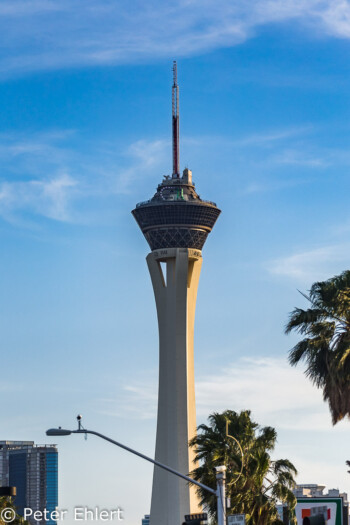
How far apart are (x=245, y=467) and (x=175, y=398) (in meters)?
112

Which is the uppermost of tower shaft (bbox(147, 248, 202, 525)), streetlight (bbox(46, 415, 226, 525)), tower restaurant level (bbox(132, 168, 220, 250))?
tower restaurant level (bbox(132, 168, 220, 250))

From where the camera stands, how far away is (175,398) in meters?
176

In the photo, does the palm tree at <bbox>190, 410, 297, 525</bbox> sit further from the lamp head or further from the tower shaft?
the tower shaft

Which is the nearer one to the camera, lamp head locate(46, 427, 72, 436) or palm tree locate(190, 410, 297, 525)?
lamp head locate(46, 427, 72, 436)

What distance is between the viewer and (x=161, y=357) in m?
179

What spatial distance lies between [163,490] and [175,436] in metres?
8.78

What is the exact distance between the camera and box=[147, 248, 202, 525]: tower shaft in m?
175

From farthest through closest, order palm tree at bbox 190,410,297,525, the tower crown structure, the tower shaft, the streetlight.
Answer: the tower crown structure
the tower shaft
palm tree at bbox 190,410,297,525
the streetlight

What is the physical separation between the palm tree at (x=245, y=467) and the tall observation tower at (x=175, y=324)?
101762 mm

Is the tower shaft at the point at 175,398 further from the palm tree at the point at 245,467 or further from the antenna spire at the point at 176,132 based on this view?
the palm tree at the point at 245,467

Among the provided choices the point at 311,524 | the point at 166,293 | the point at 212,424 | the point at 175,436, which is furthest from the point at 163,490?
the point at 311,524

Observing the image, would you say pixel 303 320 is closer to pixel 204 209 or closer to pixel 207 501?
pixel 207 501

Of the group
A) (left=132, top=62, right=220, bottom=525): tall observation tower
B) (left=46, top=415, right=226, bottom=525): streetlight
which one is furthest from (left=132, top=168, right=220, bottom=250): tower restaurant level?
(left=46, top=415, right=226, bottom=525): streetlight

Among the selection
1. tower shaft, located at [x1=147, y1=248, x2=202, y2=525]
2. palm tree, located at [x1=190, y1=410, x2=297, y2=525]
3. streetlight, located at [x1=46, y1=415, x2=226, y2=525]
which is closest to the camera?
streetlight, located at [x1=46, y1=415, x2=226, y2=525]
